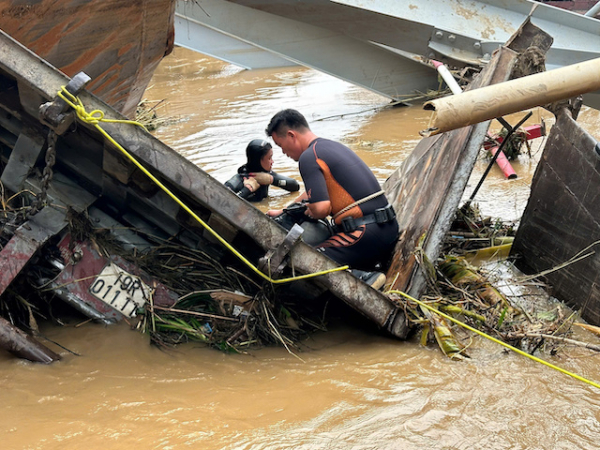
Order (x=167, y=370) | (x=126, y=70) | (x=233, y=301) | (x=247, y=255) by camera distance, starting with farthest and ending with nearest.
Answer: (x=126, y=70), (x=247, y=255), (x=233, y=301), (x=167, y=370)

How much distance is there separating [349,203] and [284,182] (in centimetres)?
272

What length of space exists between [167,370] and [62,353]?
578 millimetres

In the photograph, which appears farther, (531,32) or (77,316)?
(531,32)

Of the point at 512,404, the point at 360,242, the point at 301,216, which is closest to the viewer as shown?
the point at 512,404

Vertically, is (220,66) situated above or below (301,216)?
above

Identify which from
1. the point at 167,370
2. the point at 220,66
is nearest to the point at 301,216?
the point at 167,370

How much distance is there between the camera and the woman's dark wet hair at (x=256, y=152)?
20.8ft

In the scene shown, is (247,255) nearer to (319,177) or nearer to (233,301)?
(233,301)

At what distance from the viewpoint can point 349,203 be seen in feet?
13.0

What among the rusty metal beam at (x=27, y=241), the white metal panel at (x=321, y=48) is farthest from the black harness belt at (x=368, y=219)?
the white metal panel at (x=321, y=48)

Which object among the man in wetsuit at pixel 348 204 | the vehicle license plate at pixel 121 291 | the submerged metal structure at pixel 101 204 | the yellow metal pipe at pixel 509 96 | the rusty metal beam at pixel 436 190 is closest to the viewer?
the yellow metal pipe at pixel 509 96

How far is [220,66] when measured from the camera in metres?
15.3

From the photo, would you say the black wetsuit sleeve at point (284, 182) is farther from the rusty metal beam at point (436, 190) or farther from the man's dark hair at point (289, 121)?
the man's dark hair at point (289, 121)

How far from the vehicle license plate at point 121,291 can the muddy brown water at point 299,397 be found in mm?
148
